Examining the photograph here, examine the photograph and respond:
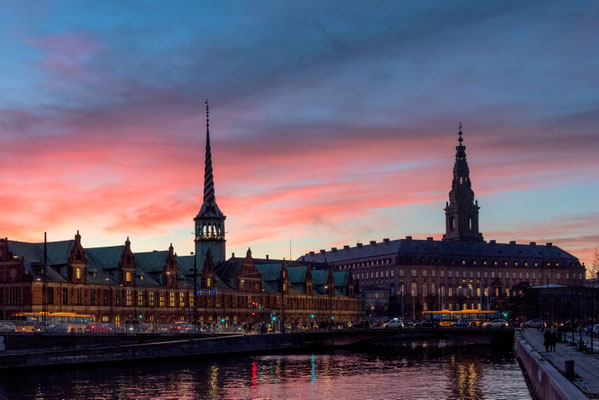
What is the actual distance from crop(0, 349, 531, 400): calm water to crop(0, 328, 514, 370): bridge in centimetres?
205

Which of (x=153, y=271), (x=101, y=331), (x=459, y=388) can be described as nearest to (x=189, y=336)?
(x=101, y=331)

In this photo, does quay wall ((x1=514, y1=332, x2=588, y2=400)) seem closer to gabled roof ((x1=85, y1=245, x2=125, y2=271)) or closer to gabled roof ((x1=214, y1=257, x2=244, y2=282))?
gabled roof ((x1=85, y1=245, x2=125, y2=271))

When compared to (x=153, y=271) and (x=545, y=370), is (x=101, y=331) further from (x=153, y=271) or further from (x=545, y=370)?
(x=545, y=370)

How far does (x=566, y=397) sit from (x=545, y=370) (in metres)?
15.3

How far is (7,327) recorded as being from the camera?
9744 cm

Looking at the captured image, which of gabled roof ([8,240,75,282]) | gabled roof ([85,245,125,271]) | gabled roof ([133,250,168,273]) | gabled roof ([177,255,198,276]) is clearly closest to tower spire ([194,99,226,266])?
gabled roof ([177,255,198,276])

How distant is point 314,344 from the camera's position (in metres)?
146

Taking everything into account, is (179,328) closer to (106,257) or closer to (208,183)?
(106,257)

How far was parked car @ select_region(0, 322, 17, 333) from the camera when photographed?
96825mm

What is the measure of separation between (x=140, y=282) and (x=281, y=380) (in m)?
74.3

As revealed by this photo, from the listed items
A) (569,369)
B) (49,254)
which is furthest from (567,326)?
(569,369)

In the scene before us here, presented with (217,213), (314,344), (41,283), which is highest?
(217,213)

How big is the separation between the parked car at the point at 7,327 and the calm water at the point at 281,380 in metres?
11.6

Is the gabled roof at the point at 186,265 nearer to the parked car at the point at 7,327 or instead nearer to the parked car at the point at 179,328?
the parked car at the point at 179,328
